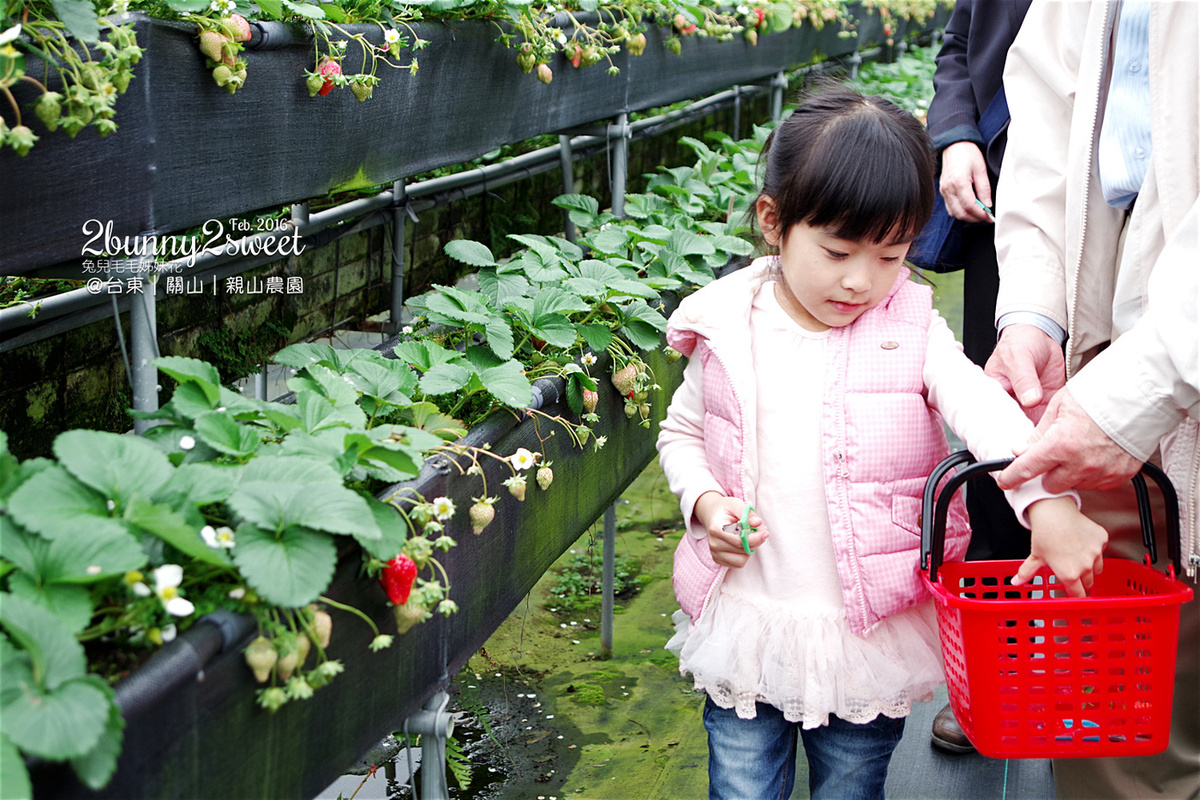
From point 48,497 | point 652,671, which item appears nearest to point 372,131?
point 48,497

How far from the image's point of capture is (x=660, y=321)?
208cm

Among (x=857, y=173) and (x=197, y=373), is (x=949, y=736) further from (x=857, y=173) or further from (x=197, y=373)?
(x=197, y=373)

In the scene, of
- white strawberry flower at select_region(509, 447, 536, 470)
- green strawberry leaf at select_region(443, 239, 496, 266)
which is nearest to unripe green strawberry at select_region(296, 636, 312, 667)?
white strawberry flower at select_region(509, 447, 536, 470)

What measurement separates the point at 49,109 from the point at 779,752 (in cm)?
127

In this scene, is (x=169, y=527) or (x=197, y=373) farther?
(x=197, y=373)

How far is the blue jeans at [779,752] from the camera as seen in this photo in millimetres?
1569

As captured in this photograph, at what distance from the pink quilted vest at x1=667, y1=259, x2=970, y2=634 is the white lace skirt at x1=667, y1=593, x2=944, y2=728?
0.04m

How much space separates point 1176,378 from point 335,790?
5.69 ft

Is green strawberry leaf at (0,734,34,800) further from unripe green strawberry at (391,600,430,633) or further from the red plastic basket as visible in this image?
the red plastic basket

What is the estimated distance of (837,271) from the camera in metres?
1.48

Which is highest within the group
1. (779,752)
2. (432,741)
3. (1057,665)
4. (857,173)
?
(857,173)

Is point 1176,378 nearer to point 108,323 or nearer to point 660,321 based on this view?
point 660,321

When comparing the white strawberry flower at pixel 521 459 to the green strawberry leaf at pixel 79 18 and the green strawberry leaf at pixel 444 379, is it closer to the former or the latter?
the green strawberry leaf at pixel 444 379

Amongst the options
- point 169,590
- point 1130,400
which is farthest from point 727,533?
point 169,590
